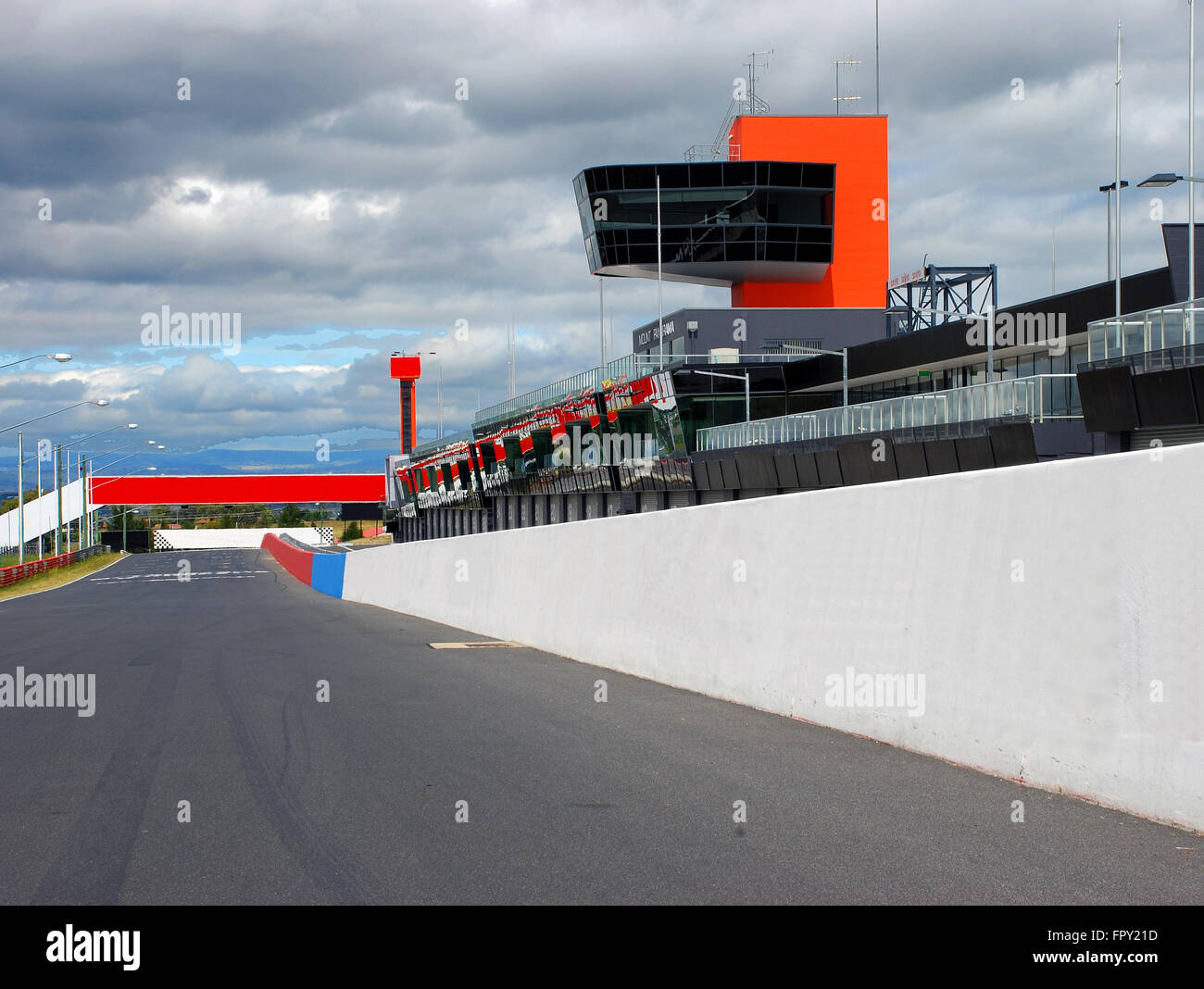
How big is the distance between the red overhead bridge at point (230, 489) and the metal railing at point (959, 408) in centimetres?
9956

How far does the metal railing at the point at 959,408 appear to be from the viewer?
26.5 m

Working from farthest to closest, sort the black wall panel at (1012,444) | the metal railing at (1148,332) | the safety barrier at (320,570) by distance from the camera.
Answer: the safety barrier at (320,570), the black wall panel at (1012,444), the metal railing at (1148,332)

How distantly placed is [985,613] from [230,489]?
127843mm

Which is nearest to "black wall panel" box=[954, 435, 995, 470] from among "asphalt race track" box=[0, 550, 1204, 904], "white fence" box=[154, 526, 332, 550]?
"asphalt race track" box=[0, 550, 1204, 904]

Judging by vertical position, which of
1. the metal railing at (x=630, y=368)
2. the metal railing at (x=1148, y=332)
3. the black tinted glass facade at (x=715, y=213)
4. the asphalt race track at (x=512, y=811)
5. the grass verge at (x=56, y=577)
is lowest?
the grass verge at (x=56, y=577)

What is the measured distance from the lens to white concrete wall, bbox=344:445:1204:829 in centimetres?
627

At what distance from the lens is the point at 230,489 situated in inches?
5049

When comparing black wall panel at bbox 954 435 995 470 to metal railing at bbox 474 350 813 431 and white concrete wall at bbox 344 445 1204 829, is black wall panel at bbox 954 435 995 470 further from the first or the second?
metal railing at bbox 474 350 813 431

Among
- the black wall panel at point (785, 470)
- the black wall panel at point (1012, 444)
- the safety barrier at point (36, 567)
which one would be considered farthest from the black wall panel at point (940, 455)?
the safety barrier at point (36, 567)

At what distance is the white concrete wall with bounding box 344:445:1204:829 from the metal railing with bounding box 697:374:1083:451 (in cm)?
1632

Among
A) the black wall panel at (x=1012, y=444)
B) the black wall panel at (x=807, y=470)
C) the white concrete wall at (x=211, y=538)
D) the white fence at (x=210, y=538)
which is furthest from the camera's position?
the white concrete wall at (x=211, y=538)

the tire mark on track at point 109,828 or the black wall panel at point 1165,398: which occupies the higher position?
the black wall panel at point 1165,398

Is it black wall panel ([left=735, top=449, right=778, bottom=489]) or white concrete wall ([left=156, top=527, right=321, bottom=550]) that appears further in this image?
white concrete wall ([left=156, top=527, right=321, bottom=550])

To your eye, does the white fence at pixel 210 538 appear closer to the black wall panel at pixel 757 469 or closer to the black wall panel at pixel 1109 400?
the black wall panel at pixel 757 469
